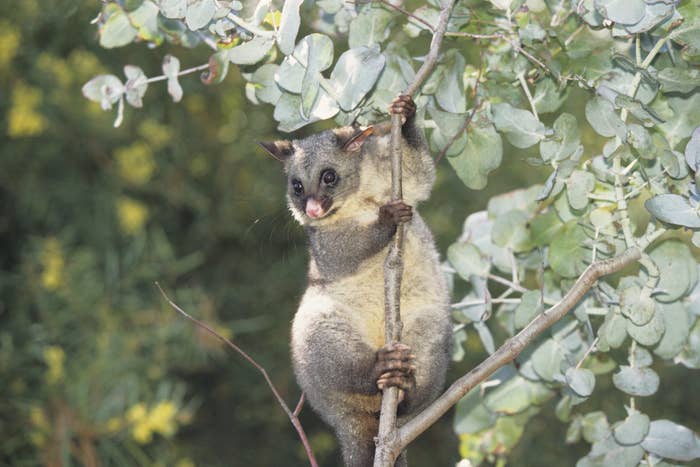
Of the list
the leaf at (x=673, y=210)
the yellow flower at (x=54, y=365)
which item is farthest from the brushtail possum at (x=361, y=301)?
the yellow flower at (x=54, y=365)

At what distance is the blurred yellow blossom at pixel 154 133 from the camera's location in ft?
14.5

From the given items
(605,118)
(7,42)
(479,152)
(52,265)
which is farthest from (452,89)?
(7,42)

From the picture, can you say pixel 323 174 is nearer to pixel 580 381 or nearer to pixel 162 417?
pixel 580 381

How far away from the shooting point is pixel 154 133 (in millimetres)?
4414

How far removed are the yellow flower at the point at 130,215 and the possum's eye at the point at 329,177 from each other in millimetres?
2072

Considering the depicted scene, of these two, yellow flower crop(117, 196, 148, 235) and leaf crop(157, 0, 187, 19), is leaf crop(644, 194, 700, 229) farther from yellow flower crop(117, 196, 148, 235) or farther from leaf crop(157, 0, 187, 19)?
yellow flower crop(117, 196, 148, 235)

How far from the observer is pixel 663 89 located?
70.4 inches

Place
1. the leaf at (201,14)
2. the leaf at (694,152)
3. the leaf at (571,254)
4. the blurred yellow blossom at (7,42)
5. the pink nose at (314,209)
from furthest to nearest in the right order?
the blurred yellow blossom at (7,42) → the pink nose at (314,209) → the leaf at (571,254) → the leaf at (201,14) → the leaf at (694,152)

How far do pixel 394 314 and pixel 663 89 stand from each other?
702 millimetres

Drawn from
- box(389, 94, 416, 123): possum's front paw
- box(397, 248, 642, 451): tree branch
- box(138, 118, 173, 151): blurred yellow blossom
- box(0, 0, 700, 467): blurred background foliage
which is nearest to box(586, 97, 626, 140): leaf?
box(397, 248, 642, 451): tree branch

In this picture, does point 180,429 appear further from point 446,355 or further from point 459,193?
point 446,355

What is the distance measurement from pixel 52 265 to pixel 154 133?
2.74ft

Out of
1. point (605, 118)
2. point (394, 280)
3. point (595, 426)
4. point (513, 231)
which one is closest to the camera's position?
point (605, 118)

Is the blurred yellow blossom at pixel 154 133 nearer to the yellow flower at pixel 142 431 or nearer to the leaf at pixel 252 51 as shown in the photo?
the yellow flower at pixel 142 431
